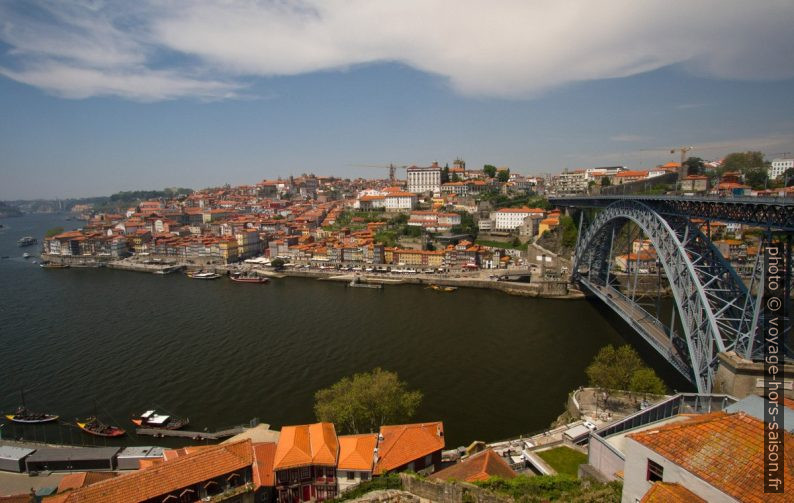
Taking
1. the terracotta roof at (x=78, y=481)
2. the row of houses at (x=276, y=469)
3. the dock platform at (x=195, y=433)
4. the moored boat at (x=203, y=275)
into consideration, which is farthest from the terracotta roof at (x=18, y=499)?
the moored boat at (x=203, y=275)

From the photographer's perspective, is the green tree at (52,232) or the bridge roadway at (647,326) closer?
the bridge roadway at (647,326)

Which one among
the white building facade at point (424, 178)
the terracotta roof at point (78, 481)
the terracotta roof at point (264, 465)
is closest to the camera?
the terracotta roof at point (264, 465)

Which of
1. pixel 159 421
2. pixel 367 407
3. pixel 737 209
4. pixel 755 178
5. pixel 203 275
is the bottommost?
pixel 159 421

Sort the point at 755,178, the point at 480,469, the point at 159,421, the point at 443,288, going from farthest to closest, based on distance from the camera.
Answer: the point at 755,178, the point at 443,288, the point at 159,421, the point at 480,469

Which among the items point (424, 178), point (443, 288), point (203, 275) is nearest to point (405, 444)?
point (443, 288)

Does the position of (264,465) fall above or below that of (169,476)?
below

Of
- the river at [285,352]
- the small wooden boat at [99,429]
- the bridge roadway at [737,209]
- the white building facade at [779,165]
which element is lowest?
the small wooden boat at [99,429]

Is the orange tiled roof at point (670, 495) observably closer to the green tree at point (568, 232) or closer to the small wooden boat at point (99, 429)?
the small wooden boat at point (99, 429)

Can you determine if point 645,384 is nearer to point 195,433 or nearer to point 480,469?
point 480,469
